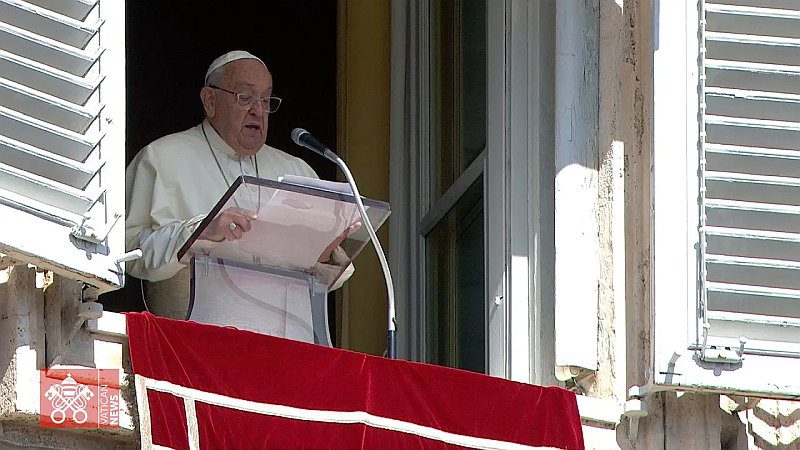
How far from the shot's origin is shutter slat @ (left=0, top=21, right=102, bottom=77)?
5.11m

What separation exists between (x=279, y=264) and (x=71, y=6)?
852mm

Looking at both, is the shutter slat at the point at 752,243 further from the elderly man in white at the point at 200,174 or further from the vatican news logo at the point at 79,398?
the vatican news logo at the point at 79,398

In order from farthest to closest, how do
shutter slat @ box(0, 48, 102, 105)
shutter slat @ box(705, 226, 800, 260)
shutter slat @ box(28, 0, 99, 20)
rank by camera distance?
shutter slat @ box(705, 226, 800, 260) → shutter slat @ box(28, 0, 99, 20) → shutter slat @ box(0, 48, 102, 105)

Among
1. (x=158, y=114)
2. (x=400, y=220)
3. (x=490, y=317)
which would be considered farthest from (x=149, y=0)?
(x=490, y=317)

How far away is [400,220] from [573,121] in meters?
1.28

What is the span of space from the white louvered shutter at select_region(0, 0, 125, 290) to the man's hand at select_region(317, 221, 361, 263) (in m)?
0.66

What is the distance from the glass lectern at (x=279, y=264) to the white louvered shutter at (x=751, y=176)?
2.50 feet

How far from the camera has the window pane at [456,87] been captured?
654 centimetres

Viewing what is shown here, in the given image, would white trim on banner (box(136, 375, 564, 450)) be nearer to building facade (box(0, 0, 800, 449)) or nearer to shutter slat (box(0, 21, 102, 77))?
building facade (box(0, 0, 800, 449))

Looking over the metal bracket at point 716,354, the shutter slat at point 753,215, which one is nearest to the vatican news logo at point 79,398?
the metal bracket at point 716,354

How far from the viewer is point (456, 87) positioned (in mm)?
6793

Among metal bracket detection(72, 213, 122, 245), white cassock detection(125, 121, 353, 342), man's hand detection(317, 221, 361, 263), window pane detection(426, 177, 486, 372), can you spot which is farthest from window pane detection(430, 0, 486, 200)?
metal bracket detection(72, 213, 122, 245)

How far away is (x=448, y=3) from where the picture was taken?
22.7ft

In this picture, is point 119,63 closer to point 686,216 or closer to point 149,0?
point 686,216
